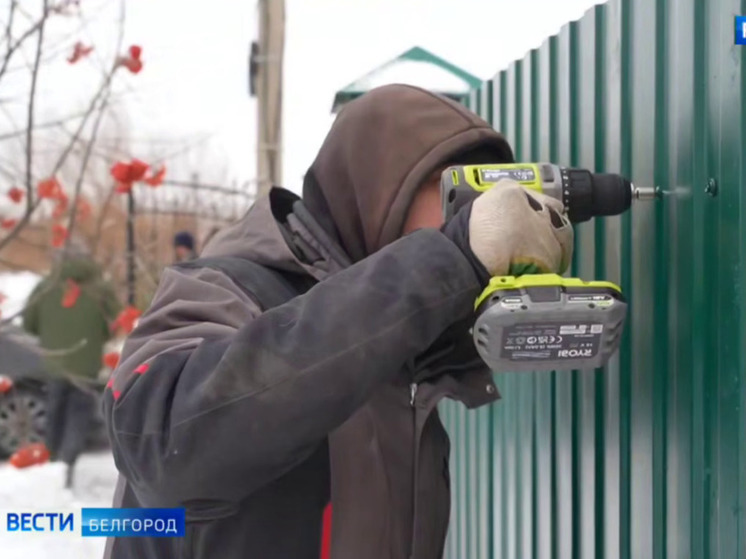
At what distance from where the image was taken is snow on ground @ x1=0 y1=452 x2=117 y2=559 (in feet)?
19.1

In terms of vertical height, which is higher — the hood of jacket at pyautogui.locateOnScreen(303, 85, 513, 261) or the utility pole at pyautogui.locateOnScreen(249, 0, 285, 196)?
the utility pole at pyautogui.locateOnScreen(249, 0, 285, 196)

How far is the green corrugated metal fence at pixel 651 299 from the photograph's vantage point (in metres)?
1.36

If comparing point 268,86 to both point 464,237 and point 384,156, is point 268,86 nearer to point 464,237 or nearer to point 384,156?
point 384,156

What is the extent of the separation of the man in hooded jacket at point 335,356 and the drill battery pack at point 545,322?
2.1 inches

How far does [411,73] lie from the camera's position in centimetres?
459

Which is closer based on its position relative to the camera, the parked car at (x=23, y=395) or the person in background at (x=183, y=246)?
the parked car at (x=23, y=395)

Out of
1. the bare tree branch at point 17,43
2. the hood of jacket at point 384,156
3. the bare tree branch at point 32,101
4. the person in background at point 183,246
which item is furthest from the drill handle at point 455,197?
the person in background at point 183,246

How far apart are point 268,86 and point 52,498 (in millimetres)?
3462

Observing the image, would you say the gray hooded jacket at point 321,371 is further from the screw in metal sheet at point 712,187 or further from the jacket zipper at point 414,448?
the screw in metal sheet at point 712,187

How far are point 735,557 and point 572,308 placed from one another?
17.4 inches

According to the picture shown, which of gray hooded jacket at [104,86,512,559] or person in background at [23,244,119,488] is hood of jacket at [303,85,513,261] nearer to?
gray hooded jacket at [104,86,512,559]

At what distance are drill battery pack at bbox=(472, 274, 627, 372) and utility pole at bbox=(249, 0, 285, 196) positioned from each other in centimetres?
488

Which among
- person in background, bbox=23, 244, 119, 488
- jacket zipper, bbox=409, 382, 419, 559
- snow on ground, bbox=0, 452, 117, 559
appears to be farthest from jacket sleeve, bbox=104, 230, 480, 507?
snow on ground, bbox=0, 452, 117, 559

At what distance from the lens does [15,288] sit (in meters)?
5.37
